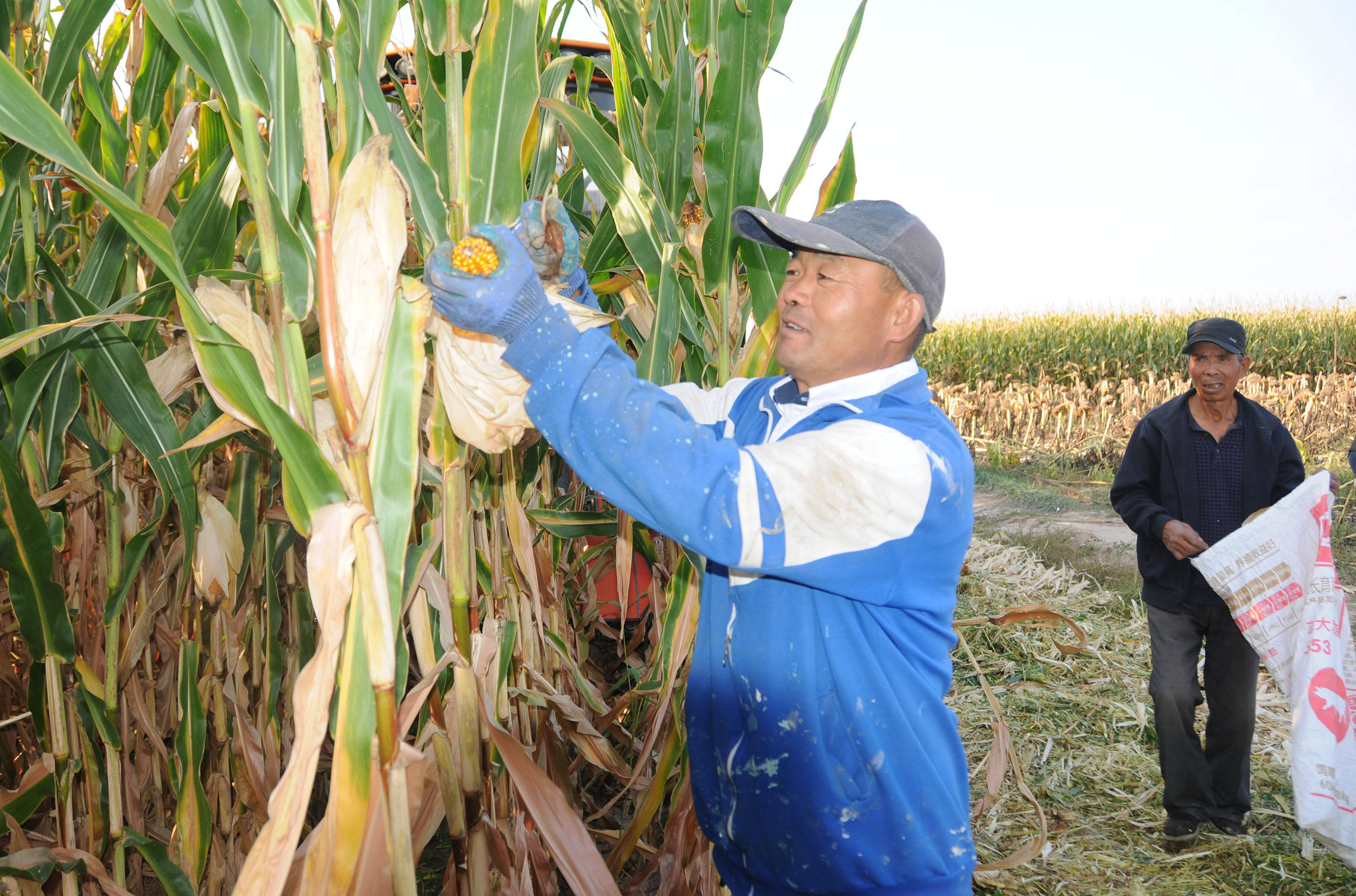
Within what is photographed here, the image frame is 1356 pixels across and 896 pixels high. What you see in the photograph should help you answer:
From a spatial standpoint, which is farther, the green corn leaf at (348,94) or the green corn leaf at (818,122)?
the green corn leaf at (818,122)

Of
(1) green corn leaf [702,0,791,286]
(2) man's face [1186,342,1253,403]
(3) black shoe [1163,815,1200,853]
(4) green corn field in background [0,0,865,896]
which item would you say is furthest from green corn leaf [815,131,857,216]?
(3) black shoe [1163,815,1200,853]

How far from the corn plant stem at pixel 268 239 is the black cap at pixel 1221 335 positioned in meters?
3.16

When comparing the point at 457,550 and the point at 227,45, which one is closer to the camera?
the point at 227,45

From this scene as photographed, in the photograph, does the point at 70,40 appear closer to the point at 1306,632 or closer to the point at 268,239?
the point at 268,239

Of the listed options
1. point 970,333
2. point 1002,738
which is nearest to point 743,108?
point 1002,738

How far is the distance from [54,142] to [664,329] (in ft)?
2.88

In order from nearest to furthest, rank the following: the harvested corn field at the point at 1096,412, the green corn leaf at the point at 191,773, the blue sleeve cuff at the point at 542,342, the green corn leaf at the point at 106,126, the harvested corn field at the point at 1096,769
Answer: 1. the blue sleeve cuff at the point at 542,342
2. the green corn leaf at the point at 106,126
3. the green corn leaf at the point at 191,773
4. the harvested corn field at the point at 1096,769
5. the harvested corn field at the point at 1096,412

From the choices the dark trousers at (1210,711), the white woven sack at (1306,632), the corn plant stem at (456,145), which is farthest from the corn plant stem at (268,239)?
the dark trousers at (1210,711)

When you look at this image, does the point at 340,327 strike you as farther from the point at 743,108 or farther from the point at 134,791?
the point at 134,791

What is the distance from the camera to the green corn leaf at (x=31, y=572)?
48.1 inches

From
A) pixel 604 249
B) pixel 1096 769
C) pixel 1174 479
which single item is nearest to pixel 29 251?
pixel 604 249

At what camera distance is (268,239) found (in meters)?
0.88

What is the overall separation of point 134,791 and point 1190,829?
322 cm

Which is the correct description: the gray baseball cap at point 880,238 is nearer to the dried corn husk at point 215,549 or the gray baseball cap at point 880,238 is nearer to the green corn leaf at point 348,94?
the green corn leaf at point 348,94
